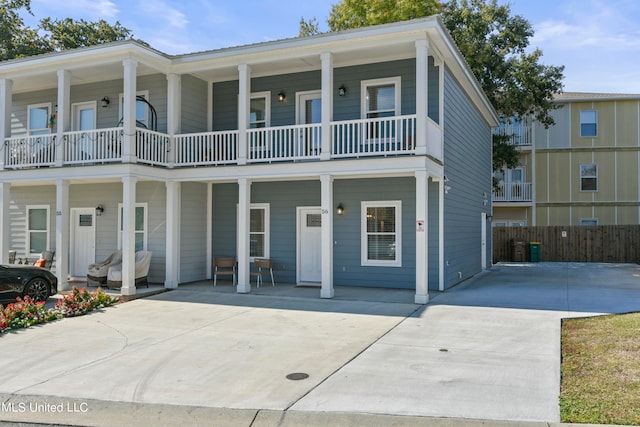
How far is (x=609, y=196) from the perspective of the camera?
2770 cm

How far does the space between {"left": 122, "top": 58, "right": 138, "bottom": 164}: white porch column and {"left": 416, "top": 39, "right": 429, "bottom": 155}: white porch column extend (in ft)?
22.0

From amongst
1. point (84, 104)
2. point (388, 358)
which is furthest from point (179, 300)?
point (84, 104)

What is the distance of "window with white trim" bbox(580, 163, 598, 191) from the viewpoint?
27.9m

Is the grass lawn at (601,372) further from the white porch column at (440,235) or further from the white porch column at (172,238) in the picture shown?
the white porch column at (172,238)

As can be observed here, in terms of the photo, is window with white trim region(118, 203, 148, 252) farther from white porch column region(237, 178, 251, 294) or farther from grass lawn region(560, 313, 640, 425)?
grass lawn region(560, 313, 640, 425)

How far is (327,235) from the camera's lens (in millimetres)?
12148

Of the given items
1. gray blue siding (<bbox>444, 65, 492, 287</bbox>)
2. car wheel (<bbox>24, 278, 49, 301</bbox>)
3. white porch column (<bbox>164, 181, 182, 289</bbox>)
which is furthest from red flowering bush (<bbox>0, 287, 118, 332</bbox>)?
gray blue siding (<bbox>444, 65, 492, 287</bbox>)

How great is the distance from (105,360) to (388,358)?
Answer: 3.88 m

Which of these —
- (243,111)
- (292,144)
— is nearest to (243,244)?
(292,144)

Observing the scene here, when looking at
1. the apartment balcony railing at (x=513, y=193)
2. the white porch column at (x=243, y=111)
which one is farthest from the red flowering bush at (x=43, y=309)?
the apartment balcony railing at (x=513, y=193)

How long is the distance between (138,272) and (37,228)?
229 inches

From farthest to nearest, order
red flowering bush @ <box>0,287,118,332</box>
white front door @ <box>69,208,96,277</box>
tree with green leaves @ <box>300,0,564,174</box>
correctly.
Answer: tree with green leaves @ <box>300,0,564,174</box> → white front door @ <box>69,208,96,277</box> → red flowering bush @ <box>0,287,118,332</box>

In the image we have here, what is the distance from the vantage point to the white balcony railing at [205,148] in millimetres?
13898

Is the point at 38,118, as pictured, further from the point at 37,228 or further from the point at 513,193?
the point at 513,193
